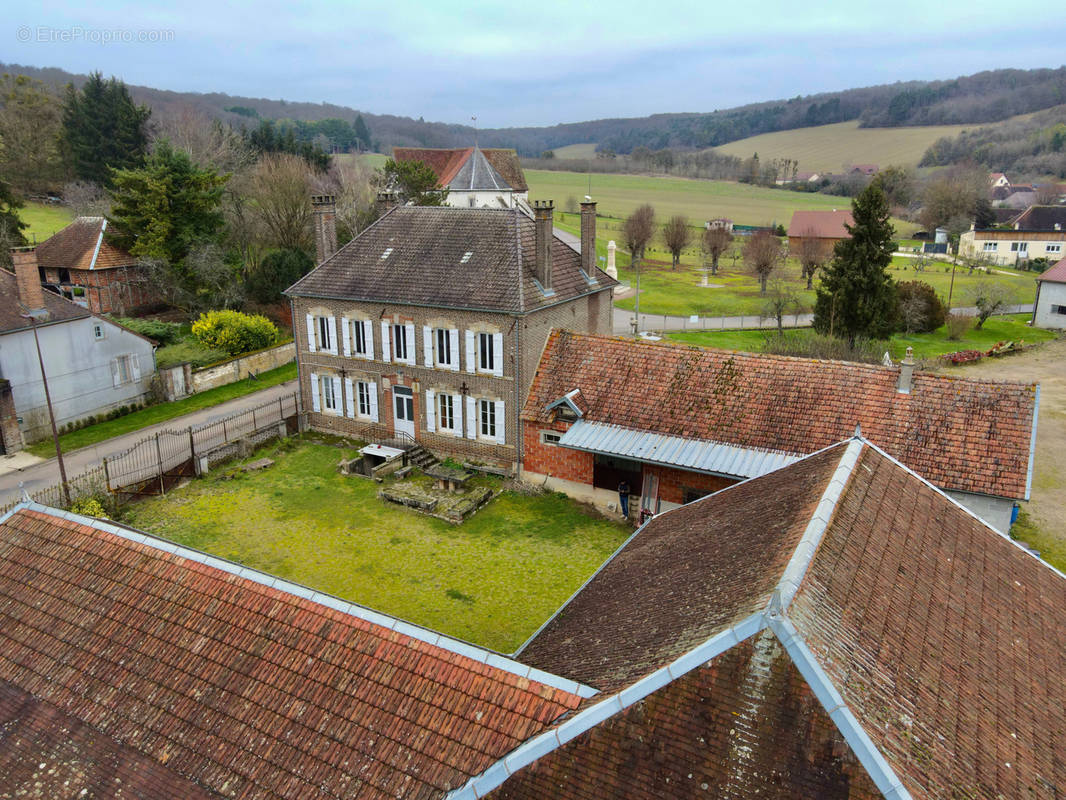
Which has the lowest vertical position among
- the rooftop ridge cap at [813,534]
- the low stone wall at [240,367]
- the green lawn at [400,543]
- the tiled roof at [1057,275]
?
the green lawn at [400,543]

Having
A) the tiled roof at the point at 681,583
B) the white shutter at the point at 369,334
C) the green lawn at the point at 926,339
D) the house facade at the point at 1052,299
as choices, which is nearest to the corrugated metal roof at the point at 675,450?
the tiled roof at the point at 681,583

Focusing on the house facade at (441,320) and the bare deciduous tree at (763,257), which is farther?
the bare deciduous tree at (763,257)

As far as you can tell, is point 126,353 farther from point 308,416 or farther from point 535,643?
point 535,643

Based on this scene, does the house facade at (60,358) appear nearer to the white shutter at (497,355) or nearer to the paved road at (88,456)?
the paved road at (88,456)

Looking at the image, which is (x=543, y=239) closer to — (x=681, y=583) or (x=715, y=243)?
(x=681, y=583)

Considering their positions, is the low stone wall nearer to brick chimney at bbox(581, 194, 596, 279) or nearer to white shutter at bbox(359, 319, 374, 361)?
white shutter at bbox(359, 319, 374, 361)

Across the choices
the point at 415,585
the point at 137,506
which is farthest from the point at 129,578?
the point at 137,506

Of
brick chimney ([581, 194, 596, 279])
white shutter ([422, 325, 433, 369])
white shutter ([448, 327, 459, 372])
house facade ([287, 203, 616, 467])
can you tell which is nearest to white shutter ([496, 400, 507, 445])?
house facade ([287, 203, 616, 467])

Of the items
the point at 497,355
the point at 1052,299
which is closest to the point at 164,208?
the point at 497,355
